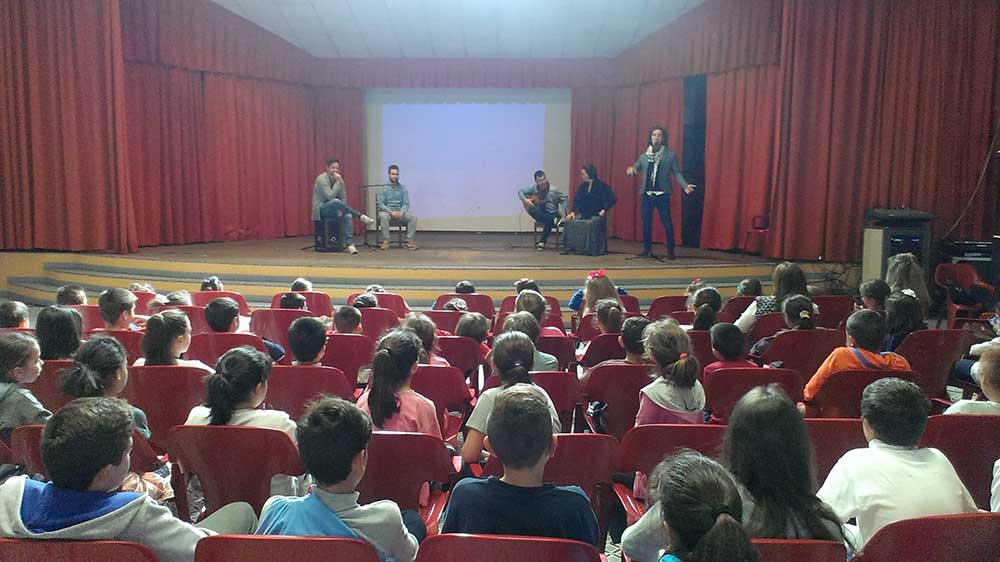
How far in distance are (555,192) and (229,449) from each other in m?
9.21

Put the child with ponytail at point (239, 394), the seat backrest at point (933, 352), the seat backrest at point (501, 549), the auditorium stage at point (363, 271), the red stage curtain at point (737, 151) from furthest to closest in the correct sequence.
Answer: the red stage curtain at point (737, 151) < the auditorium stage at point (363, 271) < the seat backrest at point (933, 352) < the child with ponytail at point (239, 394) < the seat backrest at point (501, 549)

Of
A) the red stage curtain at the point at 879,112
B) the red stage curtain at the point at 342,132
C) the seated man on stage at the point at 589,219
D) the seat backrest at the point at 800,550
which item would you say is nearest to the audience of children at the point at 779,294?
the seat backrest at the point at 800,550

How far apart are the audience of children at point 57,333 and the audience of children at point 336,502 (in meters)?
2.12

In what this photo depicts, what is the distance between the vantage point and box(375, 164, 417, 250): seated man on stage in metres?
11.3

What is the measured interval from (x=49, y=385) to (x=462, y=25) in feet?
32.0

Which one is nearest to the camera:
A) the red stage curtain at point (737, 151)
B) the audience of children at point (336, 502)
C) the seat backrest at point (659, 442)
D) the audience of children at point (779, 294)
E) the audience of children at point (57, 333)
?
the audience of children at point (336, 502)

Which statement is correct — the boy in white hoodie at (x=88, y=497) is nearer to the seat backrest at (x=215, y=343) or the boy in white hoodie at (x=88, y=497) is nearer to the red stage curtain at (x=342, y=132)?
the seat backrest at (x=215, y=343)

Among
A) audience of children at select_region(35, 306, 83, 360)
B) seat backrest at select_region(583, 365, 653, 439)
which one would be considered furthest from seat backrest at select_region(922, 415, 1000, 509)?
audience of children at select_region(35, 306, 83, 360)

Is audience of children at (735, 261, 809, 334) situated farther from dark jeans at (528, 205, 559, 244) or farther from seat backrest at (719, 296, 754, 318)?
dark jeans at (528, 205, 559, 244)

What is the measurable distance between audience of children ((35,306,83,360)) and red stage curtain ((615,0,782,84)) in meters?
8.80

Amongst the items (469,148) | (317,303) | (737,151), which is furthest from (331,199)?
(737,151)

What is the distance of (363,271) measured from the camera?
29.4ft

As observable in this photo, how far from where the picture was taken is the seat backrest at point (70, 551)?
1.72 meters

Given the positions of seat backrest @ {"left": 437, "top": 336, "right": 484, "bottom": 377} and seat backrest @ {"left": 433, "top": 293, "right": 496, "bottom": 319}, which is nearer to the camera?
seat backrest @ {"left": 437, "top": 336, "right": 484, "bottom": 377}
